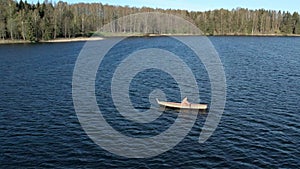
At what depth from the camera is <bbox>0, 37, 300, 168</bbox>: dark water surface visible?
137ft

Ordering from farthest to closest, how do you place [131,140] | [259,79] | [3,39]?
[3,39] → [259,79] → [131,140]

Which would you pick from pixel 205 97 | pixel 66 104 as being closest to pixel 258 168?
pixel 205 97

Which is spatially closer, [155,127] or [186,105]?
[155,127]

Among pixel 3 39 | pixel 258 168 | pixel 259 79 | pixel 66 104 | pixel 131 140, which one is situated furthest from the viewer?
pixel 3 39

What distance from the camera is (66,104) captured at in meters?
65.2

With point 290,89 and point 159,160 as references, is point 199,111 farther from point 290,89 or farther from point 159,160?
point 290,89

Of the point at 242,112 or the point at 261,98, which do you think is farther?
the point at 261,98

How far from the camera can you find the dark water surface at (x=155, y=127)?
41791 millimetres

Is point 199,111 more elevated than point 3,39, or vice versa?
point 3,39

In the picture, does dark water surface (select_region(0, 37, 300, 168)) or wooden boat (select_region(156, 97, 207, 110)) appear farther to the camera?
wooden boat (select_region(156, 97, 207, 110))

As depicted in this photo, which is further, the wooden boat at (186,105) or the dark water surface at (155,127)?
the wooden boat at (186,105)

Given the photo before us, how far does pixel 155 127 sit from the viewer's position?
175 feet

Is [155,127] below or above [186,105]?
below

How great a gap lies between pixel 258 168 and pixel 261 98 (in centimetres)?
3242
